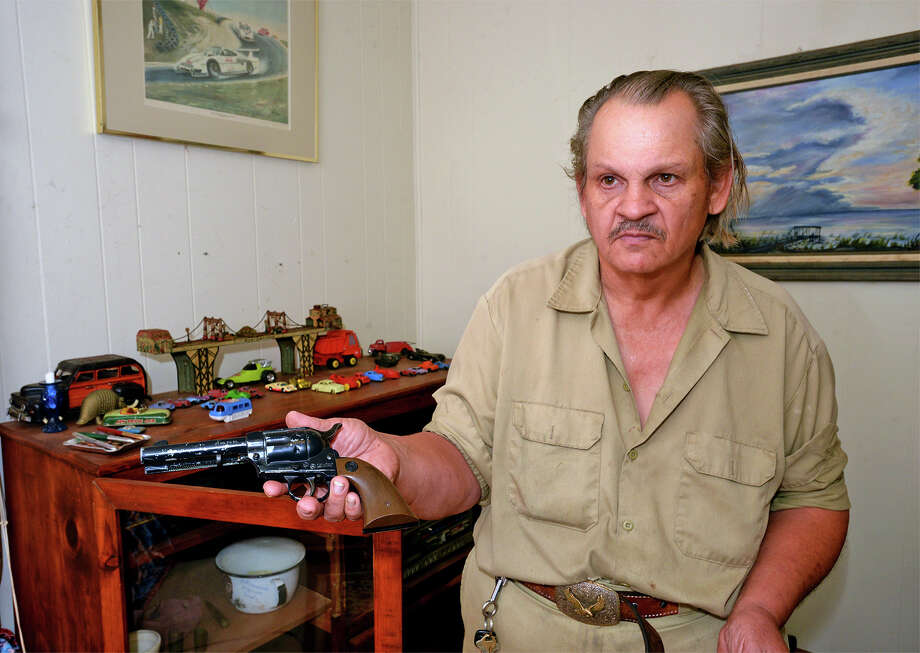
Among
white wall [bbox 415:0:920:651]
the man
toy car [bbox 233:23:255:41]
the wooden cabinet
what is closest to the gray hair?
the man

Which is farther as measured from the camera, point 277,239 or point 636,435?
point 277,239

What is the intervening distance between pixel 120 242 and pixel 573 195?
172 cm

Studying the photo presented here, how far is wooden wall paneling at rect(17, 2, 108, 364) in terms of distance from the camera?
66.2 inches

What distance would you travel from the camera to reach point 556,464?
121 cm

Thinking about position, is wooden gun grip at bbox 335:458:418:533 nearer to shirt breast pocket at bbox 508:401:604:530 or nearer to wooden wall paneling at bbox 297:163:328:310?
shirt breast pocket at bbox 508:401:604:530

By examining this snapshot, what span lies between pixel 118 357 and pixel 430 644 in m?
1.26

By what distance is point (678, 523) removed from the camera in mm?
1146

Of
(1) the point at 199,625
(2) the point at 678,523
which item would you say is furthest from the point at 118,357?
(2) the point at 678,523

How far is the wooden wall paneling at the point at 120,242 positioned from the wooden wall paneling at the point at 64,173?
0.02 metres

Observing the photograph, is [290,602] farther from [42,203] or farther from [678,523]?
[42,203]

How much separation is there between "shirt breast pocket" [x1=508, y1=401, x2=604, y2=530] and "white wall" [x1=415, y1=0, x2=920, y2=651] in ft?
4.45

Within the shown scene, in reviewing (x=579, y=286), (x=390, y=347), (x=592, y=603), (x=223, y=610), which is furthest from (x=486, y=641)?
(x=390, y=347)

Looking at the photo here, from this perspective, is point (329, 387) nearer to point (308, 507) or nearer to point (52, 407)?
point (52, 407)

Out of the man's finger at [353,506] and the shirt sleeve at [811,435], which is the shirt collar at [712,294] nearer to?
the shirt sleeve at [811,435]
